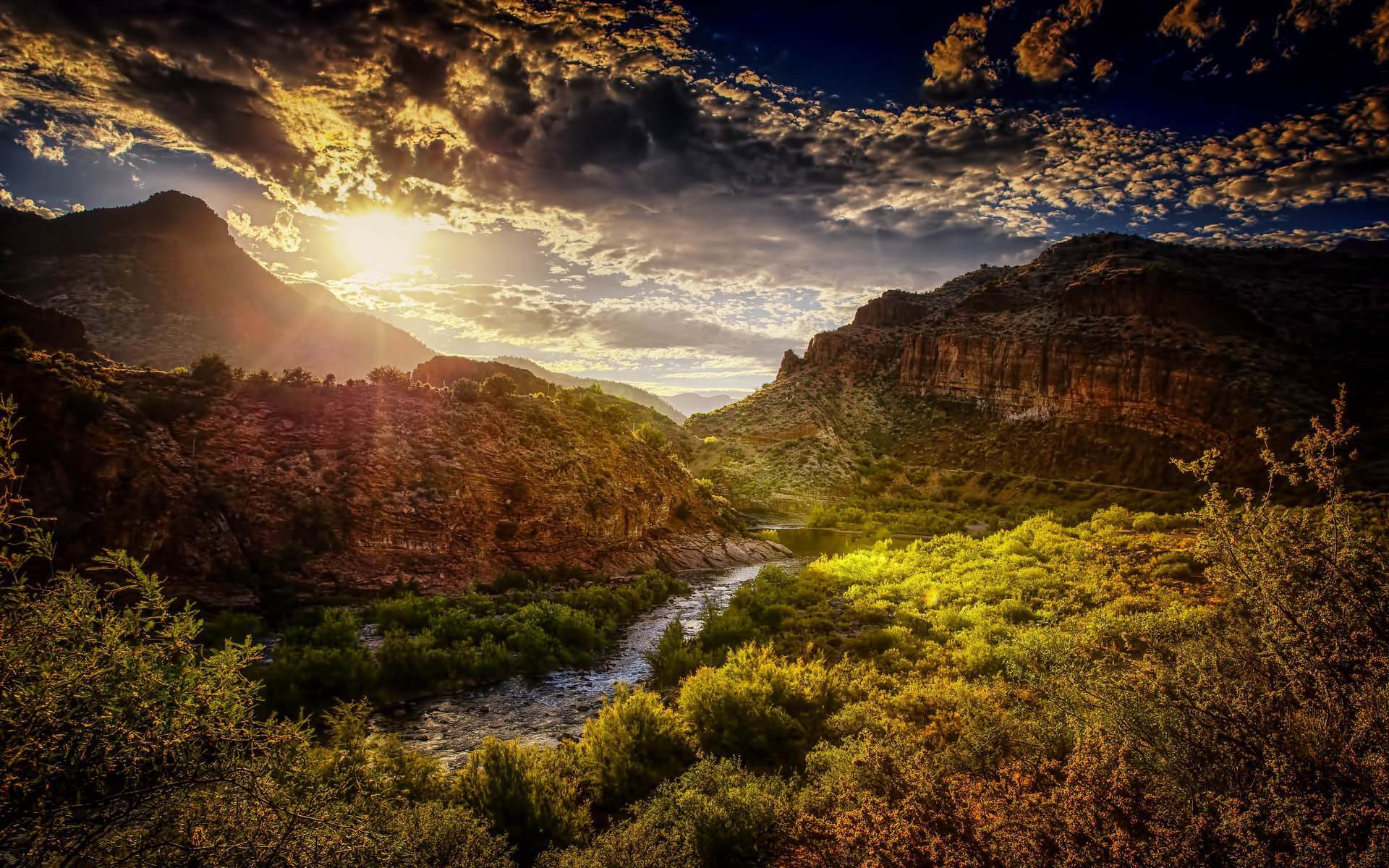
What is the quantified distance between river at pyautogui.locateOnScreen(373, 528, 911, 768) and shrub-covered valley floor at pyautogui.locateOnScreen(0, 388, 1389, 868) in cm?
129

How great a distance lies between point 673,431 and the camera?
7850 cm

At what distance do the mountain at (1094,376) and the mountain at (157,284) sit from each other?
66782 millimetres

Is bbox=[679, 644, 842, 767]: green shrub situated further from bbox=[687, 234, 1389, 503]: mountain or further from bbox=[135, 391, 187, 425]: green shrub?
bbox=[687, 234, 1389, 503]: mountain

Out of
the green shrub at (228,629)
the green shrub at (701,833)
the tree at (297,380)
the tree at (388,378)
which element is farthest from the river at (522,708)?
the tree at (297,380)

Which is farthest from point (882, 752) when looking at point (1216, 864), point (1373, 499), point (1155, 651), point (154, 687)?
point (1373, 499)

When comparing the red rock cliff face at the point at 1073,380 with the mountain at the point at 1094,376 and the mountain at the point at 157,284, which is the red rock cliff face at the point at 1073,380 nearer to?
the mountain at the point at 1094,376

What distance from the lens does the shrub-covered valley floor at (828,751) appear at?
325cm

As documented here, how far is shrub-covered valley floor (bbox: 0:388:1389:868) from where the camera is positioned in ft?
10.7

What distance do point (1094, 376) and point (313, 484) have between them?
7565 centimetres

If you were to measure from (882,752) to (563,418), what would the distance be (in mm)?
29259

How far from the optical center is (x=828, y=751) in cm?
720

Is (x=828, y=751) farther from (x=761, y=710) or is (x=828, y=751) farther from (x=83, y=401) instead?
(x=83, y=401)

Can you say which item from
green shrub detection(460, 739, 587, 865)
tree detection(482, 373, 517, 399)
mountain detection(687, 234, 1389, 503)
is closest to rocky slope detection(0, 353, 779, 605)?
tree detection(482, 373, 517, 399)

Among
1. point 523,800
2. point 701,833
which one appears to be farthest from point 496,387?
point 701,833
